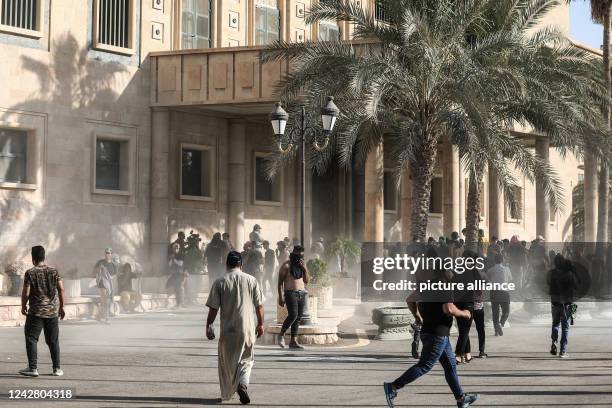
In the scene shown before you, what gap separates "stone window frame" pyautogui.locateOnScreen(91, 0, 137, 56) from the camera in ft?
106

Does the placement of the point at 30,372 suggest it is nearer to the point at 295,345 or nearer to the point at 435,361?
the point at 435,361

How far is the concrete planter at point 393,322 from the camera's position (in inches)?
844

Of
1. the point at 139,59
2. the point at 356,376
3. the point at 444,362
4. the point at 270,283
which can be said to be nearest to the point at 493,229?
the point at 270,283

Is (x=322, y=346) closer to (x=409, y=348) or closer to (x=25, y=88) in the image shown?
(x=409, y=348)

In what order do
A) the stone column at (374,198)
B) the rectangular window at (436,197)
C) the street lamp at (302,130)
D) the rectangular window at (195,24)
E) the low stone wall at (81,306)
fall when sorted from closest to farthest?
1. the street lamp at (302,130)
2. the low stone wall at (81,306)
3. the stone column at (374,198)
4. the rectangular window at (195,24)
5. the rectangular window at (436,197)

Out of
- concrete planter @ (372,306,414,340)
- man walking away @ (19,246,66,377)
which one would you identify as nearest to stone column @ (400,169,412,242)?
concrete planter @ (372,306,414,340)

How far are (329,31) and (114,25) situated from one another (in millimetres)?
8743

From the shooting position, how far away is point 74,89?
31.8 metres

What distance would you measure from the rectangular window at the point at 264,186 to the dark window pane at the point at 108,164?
519cm

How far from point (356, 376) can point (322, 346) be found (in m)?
4.87

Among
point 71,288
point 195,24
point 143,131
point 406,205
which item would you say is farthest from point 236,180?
point 71,288

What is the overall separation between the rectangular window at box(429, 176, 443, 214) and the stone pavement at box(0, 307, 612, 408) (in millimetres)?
21242

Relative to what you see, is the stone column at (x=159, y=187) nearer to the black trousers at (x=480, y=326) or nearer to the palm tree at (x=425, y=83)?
the palm tree at (x=425, y=83)

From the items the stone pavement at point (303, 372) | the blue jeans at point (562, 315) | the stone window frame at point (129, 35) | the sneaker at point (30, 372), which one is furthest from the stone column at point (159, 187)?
the sneaker at point (30, 372)
